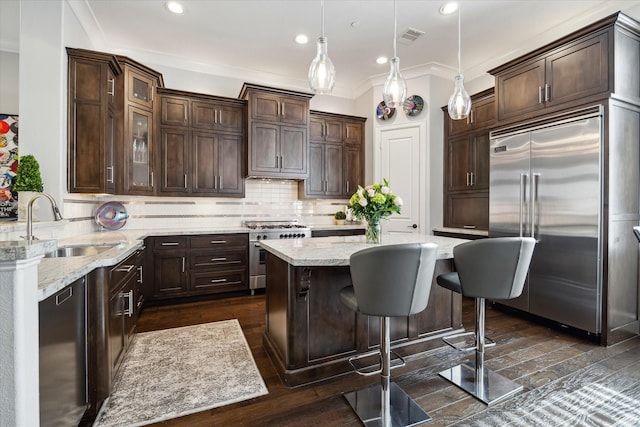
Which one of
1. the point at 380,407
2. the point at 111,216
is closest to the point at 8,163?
the point at 111,216

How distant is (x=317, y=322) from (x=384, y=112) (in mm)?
3846

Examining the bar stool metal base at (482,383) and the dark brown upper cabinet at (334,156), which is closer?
the bar stool metal base at (482,383)

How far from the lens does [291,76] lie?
4934 millimetres

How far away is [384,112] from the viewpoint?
4.93 m

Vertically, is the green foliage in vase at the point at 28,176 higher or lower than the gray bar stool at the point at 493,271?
higher

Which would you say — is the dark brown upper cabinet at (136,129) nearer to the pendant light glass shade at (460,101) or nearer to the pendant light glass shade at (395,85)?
the pendant light glass shade at (395,85)

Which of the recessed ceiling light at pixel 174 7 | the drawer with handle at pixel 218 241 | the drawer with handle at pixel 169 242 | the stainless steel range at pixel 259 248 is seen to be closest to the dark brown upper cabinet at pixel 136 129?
the drawer with handle at pixel 169 242

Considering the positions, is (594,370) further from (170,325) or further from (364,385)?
(170,325)

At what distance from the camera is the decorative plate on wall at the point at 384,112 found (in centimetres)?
488

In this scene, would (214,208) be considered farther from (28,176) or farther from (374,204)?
(374,204)

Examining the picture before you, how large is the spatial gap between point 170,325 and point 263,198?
235cm

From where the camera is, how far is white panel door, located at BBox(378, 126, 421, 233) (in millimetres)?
4660

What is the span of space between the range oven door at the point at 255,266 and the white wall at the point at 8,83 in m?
2.88

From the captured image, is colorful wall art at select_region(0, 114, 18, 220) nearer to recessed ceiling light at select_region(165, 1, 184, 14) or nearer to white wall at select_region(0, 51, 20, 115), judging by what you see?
white wall at select_region(0, 51, 20, 115)
